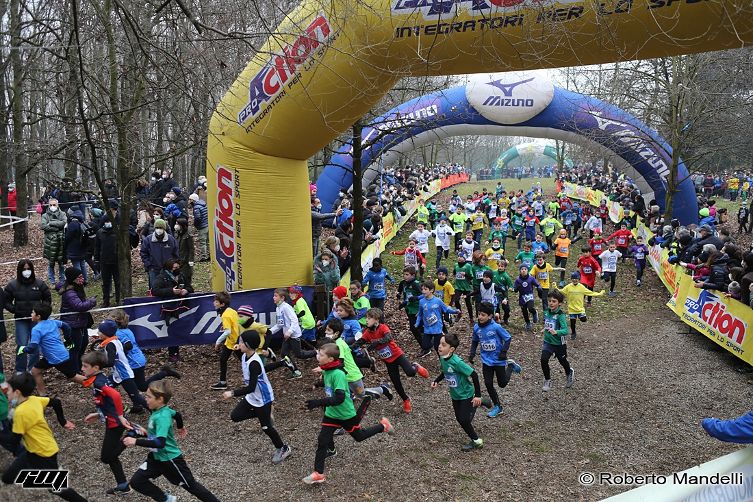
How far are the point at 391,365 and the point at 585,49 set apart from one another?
452cm

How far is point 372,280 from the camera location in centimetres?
1112

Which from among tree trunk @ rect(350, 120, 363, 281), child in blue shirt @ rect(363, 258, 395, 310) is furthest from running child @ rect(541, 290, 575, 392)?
tree trunk @ rect(350, 120, 363, 281)

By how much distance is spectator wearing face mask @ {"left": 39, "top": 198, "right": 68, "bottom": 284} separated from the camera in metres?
12.7

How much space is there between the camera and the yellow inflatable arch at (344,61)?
640 cm

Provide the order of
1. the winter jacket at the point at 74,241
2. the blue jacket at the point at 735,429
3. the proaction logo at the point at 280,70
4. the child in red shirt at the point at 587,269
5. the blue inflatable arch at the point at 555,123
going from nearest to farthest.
→ the blue jacket at the point at 735,429
the proaction logo at the point at 280,70
the winter jacket at the point at 74,241
the child in red shirt at the point at 587,269
the blue inflatable arch at the point at 555,123

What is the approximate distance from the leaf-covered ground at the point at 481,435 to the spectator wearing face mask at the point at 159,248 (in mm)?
1751

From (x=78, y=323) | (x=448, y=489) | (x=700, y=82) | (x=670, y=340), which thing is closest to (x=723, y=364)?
(x=670, y=340)

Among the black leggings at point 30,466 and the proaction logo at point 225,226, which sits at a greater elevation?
the proaction logo at point 225,226

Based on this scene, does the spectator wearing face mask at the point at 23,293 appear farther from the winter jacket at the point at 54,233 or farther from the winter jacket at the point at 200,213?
the winter jacket at the point at 200,213

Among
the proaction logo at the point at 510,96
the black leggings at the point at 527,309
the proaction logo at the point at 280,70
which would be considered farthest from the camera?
the proaction logo at the point at 510,96

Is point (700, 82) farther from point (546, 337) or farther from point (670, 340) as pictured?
point (546, 337)

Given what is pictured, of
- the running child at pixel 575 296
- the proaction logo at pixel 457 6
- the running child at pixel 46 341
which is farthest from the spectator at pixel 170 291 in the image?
the running child at pixel 575 296

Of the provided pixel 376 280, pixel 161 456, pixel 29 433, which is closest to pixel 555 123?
pixel 376 280

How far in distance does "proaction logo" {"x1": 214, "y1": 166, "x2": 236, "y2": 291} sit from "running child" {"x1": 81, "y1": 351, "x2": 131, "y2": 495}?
389cm
